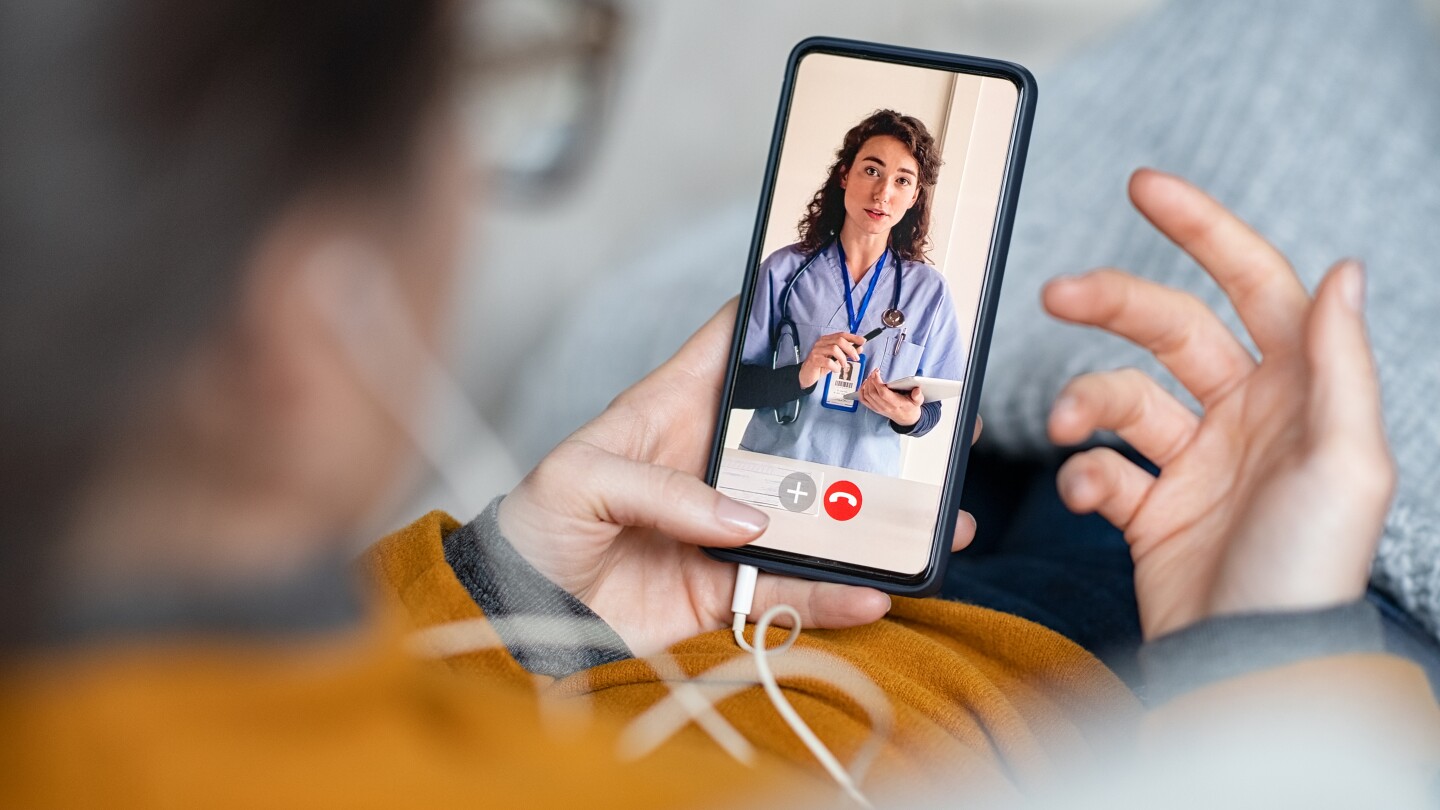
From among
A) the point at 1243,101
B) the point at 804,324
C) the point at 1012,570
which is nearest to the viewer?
the point at 804,324

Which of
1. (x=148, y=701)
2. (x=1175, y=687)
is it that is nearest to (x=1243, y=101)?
(x=1175, y=687)

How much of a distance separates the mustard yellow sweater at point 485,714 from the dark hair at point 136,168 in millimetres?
49

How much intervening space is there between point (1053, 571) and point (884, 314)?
0.81 feet

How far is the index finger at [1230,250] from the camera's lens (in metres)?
0.44

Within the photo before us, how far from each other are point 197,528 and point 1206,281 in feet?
2.07

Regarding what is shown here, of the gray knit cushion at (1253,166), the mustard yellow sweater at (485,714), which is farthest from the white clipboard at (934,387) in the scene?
the gray knit cushion at (1253,166)

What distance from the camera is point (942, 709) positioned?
41 centimetres

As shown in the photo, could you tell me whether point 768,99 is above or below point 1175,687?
above

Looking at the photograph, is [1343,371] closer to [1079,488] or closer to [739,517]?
[1079,488]

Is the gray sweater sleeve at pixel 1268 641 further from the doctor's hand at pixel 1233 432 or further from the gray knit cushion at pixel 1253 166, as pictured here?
the gray knit cushion at pixel 1253 166

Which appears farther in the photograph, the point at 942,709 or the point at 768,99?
the point at 768,99

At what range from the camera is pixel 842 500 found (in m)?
0.44

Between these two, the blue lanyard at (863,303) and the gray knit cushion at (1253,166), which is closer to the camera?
the blue lanyard at (863,303)

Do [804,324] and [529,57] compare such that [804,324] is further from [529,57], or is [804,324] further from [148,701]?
[148,701]
